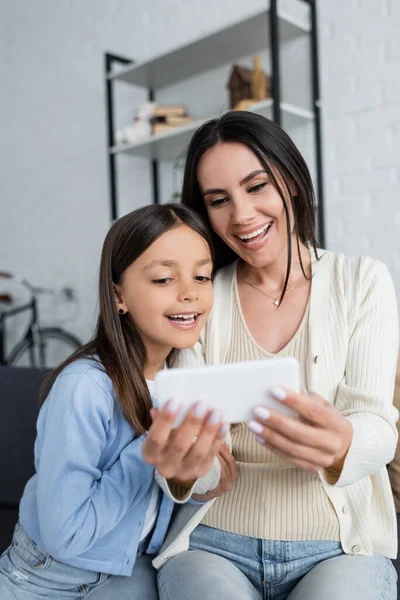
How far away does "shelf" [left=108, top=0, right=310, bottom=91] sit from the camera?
8.40ft

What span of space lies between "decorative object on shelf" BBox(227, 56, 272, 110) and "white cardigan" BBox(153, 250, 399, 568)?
1.50m

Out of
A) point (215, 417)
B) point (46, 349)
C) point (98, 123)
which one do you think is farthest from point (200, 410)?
point (46, 349)

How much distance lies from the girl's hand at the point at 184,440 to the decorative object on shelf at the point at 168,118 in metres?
2.30

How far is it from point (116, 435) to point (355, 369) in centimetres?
43

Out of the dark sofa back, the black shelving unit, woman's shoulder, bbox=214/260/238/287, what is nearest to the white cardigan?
woman's shoulder, bbox=214/260/238/287

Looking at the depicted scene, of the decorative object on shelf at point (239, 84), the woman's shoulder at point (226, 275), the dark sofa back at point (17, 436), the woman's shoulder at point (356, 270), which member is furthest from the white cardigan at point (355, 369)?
the decorative object on shelf at point (239, 84)

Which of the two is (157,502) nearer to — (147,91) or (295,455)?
(295,455)

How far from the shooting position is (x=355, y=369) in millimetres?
1080

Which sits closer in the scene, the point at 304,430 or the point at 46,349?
the point at 304,430

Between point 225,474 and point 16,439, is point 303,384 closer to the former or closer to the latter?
point 225,474

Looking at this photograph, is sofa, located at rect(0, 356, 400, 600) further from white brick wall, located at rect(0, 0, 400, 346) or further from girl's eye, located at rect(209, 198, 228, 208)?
white brick wall, located at rect(0, 0, 400, 346)

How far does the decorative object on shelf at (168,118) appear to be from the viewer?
2924 millimetres

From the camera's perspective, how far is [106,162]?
12.1 feet

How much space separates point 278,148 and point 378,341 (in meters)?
0.40
